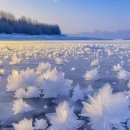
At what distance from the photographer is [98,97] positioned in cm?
365

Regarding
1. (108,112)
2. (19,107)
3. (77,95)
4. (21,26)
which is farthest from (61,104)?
(21,26)

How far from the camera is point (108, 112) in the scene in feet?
11.6

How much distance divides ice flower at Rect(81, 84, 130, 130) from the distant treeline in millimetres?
73112

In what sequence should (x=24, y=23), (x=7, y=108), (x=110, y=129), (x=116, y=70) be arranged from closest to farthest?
(x=110, y=129) < (x=7, y=108) < (x=116, y=70) < (x=24, y=23)

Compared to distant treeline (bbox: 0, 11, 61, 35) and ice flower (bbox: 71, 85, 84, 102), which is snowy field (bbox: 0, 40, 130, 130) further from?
distant treeline (bbox: 0, 11, 61, 35)

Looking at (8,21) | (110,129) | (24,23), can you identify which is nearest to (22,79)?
(110,129)

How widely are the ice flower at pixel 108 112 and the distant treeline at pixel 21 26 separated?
240 feet

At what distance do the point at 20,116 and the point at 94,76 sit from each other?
3.42m

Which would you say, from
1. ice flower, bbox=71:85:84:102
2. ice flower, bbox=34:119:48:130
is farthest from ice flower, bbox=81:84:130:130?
ice flower, bbox=71:85:84:102

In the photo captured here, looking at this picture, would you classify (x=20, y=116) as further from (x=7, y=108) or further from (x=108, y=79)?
(x=108, y=79)

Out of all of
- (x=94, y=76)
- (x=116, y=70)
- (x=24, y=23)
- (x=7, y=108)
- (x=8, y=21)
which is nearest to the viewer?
(x=7, y=108)

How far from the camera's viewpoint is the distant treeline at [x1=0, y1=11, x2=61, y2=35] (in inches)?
3099

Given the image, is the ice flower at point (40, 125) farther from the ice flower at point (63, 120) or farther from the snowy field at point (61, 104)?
the ice flower at point (63, 120)

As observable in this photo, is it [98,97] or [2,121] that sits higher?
[98,97]
